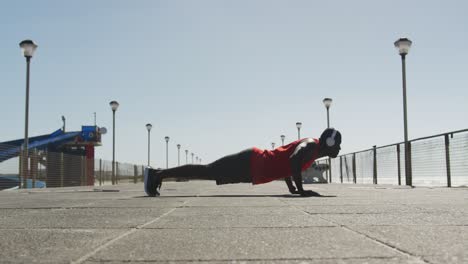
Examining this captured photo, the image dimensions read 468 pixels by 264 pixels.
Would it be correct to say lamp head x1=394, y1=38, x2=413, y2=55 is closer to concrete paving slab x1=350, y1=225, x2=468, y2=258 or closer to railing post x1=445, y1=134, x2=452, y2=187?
railing post x1=445, y1=134, x2=452, y2=187

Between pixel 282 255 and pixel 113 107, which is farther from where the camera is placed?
pixel 113 107

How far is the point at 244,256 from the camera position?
2111 millimetres

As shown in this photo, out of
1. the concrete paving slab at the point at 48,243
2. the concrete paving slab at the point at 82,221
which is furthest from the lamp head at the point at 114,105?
the concrete paving slab at the point at 48,243

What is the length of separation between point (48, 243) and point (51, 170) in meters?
22.4

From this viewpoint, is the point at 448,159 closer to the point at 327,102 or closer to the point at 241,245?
the point at 241,245

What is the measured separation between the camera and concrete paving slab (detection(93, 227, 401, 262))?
2111 millimetres

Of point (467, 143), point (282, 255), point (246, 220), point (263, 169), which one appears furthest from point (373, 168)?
point (282, 255)

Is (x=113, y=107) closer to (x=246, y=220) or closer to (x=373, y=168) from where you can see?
(x=373, y=168)

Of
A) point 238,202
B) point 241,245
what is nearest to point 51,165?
point 238,202

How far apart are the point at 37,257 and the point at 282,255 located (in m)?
1.09

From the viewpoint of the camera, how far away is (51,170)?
23.4 meters

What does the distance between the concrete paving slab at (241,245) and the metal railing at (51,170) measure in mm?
16703

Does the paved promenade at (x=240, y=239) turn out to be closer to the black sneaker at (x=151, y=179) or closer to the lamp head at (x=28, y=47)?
the black sneaker at (x=151, y=179)

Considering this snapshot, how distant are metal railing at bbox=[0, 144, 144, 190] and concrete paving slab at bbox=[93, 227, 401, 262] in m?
16.7
